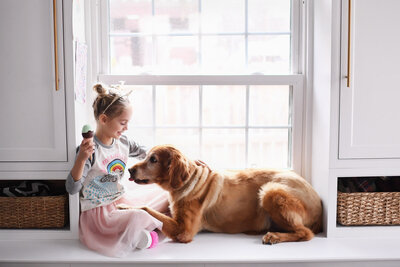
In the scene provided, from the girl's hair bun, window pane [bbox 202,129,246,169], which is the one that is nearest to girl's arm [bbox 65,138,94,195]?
the girl's hair bun

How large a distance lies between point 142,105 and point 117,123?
40 centimetres

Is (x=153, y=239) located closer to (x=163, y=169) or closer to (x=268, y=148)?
(x=163, y=169)

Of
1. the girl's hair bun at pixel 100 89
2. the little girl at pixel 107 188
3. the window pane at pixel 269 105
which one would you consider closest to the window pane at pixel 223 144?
the window pane at pixel 269 105

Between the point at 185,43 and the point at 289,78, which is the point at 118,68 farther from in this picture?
the point at 289,78

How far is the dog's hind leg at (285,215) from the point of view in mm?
1897

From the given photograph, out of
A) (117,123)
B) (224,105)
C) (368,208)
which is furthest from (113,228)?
(368,208)

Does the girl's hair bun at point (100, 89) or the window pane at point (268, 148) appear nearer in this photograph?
the girl's hair bun at point (100, 89)

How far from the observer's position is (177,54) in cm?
229

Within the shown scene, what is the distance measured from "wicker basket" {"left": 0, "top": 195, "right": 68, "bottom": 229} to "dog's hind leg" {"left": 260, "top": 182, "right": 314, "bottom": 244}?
38.6 inches

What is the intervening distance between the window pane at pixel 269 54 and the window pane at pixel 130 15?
59cm

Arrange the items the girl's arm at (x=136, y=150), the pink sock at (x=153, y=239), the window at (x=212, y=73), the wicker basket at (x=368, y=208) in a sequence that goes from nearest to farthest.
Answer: the pink sock at (x=153, y=239), the wicker basket at (x=368, y=208), the girl's arm at (x=136, y=150), the window at (x=212, y=73)

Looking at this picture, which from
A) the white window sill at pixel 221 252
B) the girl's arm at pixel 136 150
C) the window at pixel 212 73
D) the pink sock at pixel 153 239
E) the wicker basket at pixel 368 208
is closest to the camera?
the white window sill at pixel 221 252

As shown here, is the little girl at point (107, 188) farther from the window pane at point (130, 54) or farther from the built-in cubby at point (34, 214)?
the window pane at point (130, 54)

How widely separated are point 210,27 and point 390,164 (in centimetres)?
117
